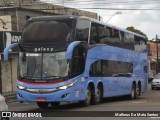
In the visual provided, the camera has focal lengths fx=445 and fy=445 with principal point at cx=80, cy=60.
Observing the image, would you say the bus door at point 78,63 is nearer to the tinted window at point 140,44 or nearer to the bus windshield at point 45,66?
the bus windshield at point 45,66

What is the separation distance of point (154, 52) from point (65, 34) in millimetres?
69392

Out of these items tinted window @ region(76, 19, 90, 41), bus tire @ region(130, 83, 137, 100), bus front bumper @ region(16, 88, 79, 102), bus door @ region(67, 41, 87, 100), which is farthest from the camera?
bus tire @ region(130, 83, 137, 100)

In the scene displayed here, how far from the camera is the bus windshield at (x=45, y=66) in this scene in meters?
18.1

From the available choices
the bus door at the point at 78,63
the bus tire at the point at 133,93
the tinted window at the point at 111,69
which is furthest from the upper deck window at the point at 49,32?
the bus tire at the point at 133,93

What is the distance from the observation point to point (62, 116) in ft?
52.0

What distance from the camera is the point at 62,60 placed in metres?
18.2

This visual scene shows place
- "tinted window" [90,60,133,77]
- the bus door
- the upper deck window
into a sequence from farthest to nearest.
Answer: "tinted window" [90,60,133,77]
the upper deck window
the bus door

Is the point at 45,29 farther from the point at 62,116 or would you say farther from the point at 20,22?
the point at 20,22

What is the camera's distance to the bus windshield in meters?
18.1

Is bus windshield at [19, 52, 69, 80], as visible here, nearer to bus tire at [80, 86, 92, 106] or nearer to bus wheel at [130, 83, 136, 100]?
bus tire at [80, 86, 92, 106]

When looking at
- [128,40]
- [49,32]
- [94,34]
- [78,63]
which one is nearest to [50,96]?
[78,63]

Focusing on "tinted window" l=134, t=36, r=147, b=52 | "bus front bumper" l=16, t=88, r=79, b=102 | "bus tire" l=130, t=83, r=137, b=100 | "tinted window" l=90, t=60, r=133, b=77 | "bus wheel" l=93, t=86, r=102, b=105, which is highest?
"tinted window" l=134, t=36, r=147, b=52

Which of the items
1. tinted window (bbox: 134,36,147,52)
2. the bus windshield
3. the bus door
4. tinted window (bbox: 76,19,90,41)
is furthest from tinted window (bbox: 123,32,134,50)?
the bus windshield

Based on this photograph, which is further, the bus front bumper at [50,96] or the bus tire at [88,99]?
the bus tire at [88,99]
